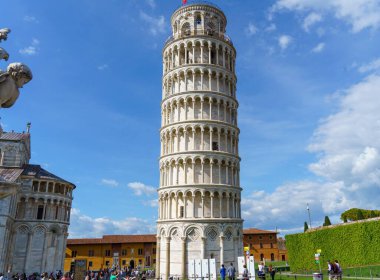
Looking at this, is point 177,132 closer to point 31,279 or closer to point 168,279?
point 168,279

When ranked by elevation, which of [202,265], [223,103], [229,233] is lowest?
[202,265]

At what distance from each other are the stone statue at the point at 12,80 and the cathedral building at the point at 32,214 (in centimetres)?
3906

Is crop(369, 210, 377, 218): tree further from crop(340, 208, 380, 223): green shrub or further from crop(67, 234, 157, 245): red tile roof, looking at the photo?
crop(67, 234, 157, 245): red tile roof

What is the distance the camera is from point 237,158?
4044cm

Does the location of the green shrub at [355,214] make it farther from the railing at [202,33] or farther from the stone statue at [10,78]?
the stone statue at [10,78]

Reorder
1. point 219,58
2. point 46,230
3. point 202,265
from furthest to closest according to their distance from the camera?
point 46,230
point 219,58
point 202,265

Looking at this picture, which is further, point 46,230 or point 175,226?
point 46,230

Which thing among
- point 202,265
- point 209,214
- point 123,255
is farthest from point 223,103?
point 123,255

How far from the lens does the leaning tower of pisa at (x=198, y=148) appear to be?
116ft

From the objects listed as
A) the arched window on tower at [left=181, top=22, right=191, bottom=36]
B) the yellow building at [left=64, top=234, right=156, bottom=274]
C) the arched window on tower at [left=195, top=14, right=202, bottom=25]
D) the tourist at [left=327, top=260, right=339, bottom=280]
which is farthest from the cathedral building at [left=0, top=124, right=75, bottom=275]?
the tourist at [left=327, top=260, right=339, bottom=280]

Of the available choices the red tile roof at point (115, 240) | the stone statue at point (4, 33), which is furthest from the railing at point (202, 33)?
the red tile roof at point (115, 240)

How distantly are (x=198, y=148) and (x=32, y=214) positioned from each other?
26.6 metres

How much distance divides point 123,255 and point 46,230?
27146 mm

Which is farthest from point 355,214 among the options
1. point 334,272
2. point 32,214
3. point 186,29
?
point 32,214
